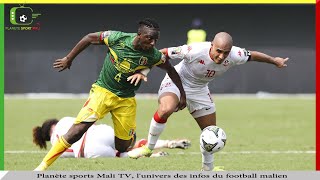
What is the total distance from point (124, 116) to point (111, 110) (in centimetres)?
17

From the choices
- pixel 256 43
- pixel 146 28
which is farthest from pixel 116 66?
pixel 256 43

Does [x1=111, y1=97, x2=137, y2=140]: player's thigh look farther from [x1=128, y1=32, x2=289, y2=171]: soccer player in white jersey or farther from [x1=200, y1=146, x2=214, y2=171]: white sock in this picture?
[x1=200, y1=146, x2=214, y2=171]: white sock

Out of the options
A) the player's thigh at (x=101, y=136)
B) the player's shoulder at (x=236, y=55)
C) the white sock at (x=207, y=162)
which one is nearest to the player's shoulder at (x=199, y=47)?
the player's shoulder at (x=236, y=55)

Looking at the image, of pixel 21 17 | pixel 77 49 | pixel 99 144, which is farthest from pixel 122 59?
pixel 99 144

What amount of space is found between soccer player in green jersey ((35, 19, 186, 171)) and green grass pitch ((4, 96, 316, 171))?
0.83 metres

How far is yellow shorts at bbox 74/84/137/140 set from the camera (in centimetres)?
841

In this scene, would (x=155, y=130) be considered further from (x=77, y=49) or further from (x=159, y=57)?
(x=77, y=49)

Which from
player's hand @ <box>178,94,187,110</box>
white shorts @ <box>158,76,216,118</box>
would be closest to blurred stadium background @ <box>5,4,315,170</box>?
white shorts @ <box>158,76,216,118</box>

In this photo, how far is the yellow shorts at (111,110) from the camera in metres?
8.41

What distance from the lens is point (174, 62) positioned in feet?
66.9

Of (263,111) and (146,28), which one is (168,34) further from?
(146,28)

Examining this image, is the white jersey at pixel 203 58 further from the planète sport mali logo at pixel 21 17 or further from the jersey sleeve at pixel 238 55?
the planète sport mali logo at pixel 21 17

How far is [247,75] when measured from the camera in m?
25.6

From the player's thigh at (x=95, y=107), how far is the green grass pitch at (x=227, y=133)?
0.94 m
